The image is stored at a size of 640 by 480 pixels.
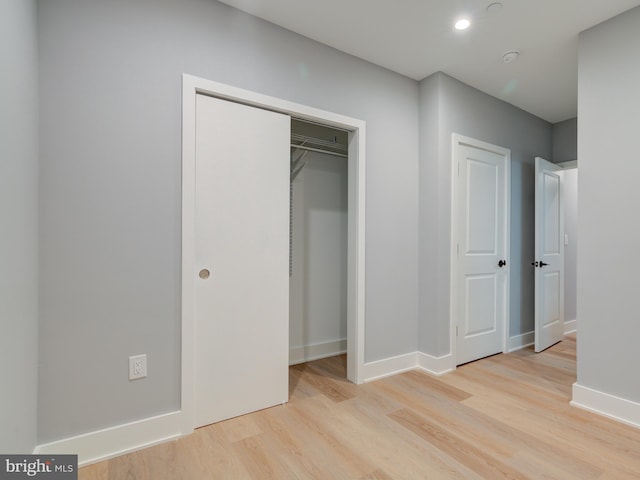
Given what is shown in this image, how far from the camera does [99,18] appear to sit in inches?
64.4

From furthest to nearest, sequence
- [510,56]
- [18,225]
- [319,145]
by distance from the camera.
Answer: [319,145] < [510,56] < [18,225]

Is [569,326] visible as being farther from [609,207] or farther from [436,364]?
[609,207]

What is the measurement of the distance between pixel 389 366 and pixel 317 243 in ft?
4.15

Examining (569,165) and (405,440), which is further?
(569,165)

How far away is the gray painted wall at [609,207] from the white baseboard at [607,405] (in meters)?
0.04

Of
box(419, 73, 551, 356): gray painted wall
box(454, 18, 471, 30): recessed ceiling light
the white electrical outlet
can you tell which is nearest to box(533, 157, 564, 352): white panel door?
box(419, 73, 551, 356): gray painted wall

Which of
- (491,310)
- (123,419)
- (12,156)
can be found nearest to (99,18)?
(12,156)

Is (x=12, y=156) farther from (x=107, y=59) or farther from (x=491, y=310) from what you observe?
(x=491, y=310)

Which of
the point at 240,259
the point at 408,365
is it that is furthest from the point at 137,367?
the point at 408,365

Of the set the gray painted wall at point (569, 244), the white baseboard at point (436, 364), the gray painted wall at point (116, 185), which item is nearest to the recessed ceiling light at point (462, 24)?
the gray painted wall at point (116, 185)

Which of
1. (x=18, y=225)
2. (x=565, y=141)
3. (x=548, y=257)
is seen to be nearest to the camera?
(x=18, y=225)

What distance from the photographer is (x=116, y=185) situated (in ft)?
5.48

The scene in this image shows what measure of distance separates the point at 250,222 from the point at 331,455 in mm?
1377

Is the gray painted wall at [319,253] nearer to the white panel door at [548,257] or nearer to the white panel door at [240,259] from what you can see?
the white panel door at [240,259]
